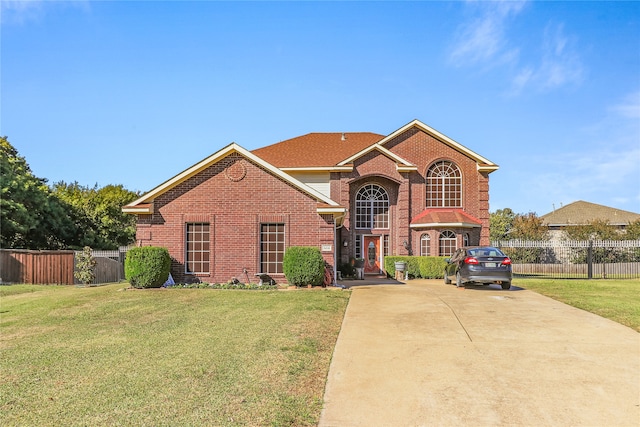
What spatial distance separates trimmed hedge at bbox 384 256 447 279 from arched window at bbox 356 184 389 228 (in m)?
2.69

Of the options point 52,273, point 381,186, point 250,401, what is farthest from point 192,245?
point 250,401

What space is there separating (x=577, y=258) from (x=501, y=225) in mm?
18425

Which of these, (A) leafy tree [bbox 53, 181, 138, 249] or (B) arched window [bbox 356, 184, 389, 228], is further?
(A) leafy tree [bbox 53, 181, 138, 249]

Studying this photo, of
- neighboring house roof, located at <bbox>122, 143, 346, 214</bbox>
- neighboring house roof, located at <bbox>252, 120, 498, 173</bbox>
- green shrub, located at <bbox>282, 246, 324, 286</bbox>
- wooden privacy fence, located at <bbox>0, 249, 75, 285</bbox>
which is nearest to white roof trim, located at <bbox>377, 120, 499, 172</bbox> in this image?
neighboring house roof, located at <bbox>252, 120, 498, 173</bbox>

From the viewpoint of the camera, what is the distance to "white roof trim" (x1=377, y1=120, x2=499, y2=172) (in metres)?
26.5

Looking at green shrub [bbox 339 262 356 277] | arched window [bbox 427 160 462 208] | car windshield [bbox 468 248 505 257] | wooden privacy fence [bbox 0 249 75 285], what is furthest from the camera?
arched window [bbox 427 160 462 208]

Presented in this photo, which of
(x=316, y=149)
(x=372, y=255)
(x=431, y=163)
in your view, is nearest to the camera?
(x=431, y=163)

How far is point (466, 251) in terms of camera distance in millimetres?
17906

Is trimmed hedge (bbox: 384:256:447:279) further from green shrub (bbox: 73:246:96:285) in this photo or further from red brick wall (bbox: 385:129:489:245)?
green shrub (bbox: 73:246:96:285)

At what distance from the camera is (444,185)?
27.0 meters

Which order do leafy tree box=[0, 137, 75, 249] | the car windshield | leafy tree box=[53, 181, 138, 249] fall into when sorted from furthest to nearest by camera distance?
leafy tree box=[53, 181, 138, 249], leafy tree box=[0, 137, 75, 249], the car windshield

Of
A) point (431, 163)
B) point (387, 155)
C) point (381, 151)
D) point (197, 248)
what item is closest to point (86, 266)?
point (197, 248)

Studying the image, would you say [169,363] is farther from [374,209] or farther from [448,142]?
[448,142]

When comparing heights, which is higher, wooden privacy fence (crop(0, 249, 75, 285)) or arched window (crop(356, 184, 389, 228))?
arched window (crop(356, 184, 389, 228))
